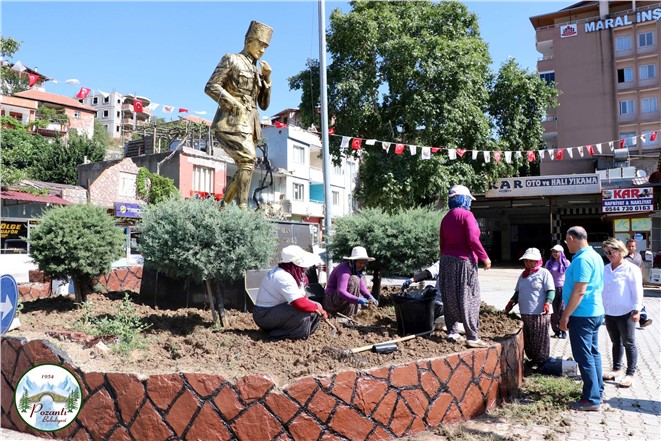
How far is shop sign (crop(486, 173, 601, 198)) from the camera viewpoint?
78.3 ft

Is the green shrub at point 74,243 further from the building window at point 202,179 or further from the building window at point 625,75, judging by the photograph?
the building window at point 625,75

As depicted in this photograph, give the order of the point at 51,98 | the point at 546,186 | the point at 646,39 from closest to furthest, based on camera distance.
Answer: the point at 546,186, the point at 646,39, the point at 51,98

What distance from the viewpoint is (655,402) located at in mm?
5004

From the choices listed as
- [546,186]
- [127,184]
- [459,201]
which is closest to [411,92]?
[546,186]

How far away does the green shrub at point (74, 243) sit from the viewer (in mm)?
6547

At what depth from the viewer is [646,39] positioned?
34.0 metres

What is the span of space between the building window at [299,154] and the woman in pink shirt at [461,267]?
30884 millimetres

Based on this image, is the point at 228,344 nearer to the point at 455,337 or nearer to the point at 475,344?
the point at 455,337

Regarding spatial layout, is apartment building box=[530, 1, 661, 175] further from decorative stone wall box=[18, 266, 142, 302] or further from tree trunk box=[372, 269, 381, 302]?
decorative stone wall box=[18, 266, 142, 302]

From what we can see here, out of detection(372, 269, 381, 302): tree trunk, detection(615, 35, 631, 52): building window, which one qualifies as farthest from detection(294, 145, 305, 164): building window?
detection(372, 269, 381, 302): tree trunk

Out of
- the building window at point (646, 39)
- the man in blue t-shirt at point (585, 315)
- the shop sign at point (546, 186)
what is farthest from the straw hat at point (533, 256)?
the building window at point (646, 39)

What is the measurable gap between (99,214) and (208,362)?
11.7ft

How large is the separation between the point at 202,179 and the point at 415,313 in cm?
2519

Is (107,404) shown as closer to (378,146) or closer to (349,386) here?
(349,386)
